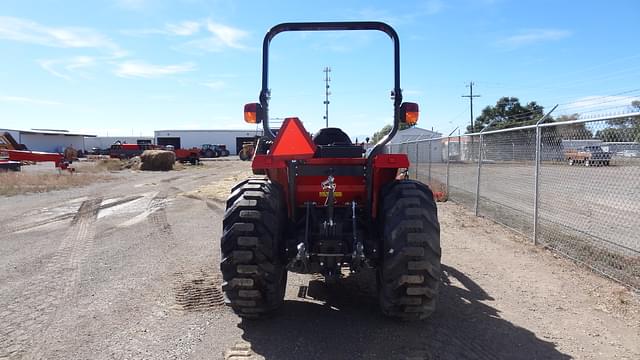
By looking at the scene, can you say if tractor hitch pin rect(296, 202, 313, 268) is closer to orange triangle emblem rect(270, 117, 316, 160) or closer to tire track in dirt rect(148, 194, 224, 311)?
orange triangle emblem rect(270, 117, 316, 160)

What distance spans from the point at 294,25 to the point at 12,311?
4083 millimetres

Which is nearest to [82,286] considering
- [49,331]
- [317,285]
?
[49,331]

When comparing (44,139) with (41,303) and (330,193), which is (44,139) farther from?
(330,193)

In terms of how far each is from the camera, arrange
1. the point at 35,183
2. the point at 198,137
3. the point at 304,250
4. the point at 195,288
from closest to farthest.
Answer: the point at 304,250 < the point at 195,288 < the point at 35,183 < the point at 198,137

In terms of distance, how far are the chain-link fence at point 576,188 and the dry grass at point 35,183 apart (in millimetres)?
15630

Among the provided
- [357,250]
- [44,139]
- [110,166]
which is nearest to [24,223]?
[357,250]

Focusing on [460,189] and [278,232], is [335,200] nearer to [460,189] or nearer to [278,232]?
[278,232]

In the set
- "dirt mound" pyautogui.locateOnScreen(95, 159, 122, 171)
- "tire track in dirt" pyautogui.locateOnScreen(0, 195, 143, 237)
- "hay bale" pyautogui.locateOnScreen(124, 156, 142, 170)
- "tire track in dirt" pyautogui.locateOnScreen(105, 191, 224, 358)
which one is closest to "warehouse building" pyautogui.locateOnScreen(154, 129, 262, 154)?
"hay bale" pyautogui.locateOnScreen(124, 156, 142, 170)

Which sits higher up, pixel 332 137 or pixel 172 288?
pixel 332 137

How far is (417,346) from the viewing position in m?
4.04

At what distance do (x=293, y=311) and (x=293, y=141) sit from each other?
176cm

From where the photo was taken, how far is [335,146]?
4977 mm

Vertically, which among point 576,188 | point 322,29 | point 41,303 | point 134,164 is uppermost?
point 322,29

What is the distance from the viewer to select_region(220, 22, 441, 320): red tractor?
13.8 feet
